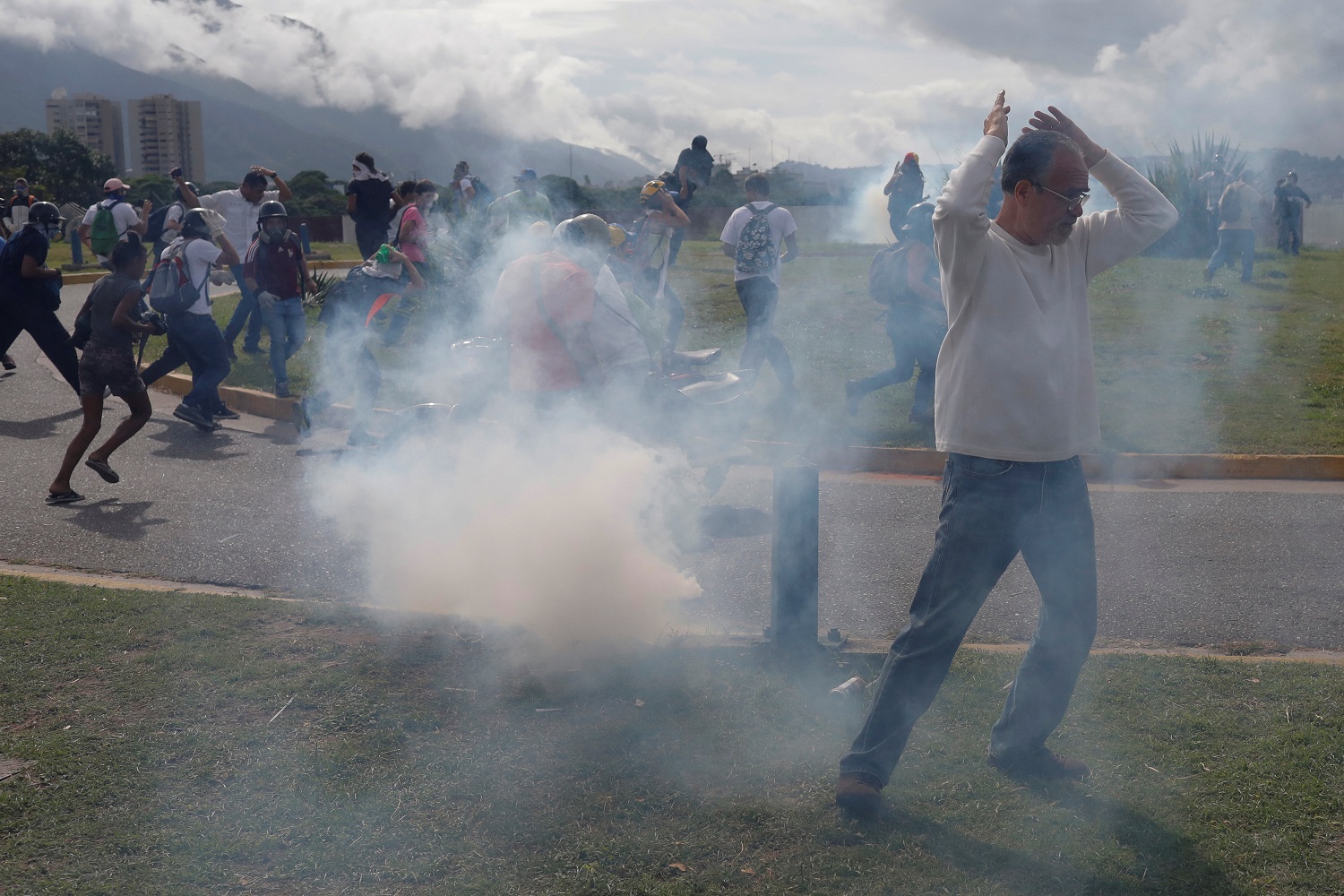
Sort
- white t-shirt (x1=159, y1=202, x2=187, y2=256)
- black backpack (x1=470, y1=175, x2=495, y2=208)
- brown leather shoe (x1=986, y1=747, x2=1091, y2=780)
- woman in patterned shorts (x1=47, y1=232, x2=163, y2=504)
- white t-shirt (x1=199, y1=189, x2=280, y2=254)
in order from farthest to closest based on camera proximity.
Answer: white t-shirt (x1=199, y1=189, x2=280, y2=254), white t-shirt (x1=159, y1=202, x2=187, y2=256), black backpack (x1=470, y1=175, x2=495, y2=208), woman in patterned shorts (x1=47, y1=232, x2=163, y2=504), brown leather shoe (x1=986, y1=747, x2=1091, y2=780)

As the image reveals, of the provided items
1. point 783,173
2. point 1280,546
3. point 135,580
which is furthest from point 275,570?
point 783,173

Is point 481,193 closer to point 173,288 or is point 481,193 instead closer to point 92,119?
point 173,288

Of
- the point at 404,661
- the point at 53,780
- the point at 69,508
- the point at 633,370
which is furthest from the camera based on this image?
the point at 69,508

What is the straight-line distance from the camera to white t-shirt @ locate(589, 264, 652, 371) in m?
5.93

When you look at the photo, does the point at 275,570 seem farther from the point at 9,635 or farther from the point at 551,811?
the point at 551,811

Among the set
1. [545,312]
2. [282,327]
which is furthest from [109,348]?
[545,312]

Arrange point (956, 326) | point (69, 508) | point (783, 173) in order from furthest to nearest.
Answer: point (783, 173) → point (69, 508) → point (956, 326)

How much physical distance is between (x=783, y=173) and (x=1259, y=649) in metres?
19.7

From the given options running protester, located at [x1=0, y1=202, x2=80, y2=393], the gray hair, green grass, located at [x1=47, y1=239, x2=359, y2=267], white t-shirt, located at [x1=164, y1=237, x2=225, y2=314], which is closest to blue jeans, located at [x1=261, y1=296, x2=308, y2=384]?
white t-shirt, located at [x1=164, y1=237, x2=225, y2=314]

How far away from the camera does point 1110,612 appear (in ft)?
16.3

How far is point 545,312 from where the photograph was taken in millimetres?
5188

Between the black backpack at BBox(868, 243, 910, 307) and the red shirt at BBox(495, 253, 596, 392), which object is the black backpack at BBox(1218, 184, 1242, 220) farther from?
the red shirt at BBox(495, 253, 596, 392)

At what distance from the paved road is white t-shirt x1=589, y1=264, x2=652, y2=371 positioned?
1060 mm

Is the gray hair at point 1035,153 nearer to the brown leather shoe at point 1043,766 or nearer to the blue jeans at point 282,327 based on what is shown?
the brown leather shoe at point 1043,766
